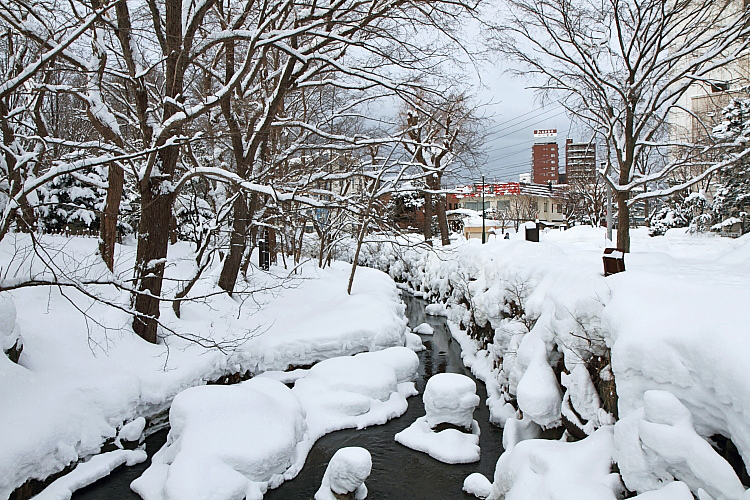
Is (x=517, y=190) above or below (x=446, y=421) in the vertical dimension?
above

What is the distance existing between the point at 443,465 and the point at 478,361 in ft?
15.2

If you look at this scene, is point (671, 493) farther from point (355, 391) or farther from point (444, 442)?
Answer: point (355, 391)

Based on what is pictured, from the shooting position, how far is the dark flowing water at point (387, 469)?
6.39m

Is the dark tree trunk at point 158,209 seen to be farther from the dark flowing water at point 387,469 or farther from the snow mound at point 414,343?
the snow mound at point 414,343

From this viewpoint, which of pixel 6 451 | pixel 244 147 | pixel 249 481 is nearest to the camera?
pixel 6 451

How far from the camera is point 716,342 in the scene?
3672 mm

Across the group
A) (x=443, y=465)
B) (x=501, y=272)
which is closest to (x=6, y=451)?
(x=443, y=465)

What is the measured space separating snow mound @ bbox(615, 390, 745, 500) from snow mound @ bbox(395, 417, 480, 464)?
3.26 m

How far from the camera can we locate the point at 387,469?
277 inches

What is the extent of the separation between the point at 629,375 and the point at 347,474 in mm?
3415

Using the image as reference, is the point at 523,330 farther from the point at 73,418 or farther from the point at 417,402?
the point at 73,418

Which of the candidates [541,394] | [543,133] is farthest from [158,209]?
[543,133]

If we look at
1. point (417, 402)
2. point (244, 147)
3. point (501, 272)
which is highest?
point (244, 147)

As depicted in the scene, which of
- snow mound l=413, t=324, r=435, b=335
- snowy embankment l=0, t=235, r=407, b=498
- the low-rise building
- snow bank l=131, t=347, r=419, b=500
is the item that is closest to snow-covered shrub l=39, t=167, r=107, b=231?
snowy embankment l=0, t=235, r=407, b=498
